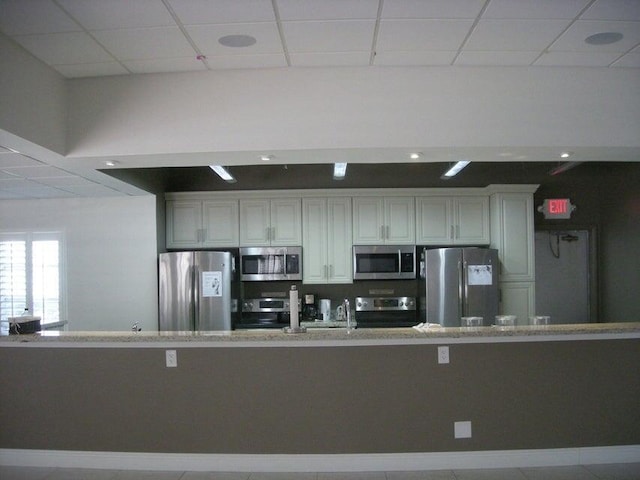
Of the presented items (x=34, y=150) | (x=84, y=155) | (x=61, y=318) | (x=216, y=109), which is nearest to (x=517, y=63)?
(x=216, y=109)

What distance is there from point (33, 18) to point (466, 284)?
448cm

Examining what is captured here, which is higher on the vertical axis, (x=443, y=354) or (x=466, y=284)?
(x=466, y=284)

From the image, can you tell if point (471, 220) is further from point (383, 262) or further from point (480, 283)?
point (383, 262)

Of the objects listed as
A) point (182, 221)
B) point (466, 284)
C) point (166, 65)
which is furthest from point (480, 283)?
point (166, 65)

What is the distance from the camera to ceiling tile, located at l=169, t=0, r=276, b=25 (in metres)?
2.59

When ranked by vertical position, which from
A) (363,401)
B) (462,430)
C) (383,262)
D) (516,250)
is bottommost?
(462,430)

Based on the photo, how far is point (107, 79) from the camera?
11.8 feet

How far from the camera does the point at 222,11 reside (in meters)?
2.67

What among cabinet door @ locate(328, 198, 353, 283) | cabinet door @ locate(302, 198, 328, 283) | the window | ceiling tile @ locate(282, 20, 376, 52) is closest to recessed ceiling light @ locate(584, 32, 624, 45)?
ceiling tile @ locate(282, 20, 376, 52)

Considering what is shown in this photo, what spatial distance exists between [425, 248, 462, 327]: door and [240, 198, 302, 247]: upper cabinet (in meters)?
1.63

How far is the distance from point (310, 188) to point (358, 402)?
3196mm

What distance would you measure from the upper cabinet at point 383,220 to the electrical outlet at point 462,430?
2751 mm

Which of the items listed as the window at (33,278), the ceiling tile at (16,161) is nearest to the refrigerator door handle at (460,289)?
the ceiling tile at (16,161)

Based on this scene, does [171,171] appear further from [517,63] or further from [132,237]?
[517,63]
